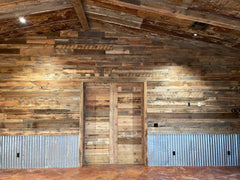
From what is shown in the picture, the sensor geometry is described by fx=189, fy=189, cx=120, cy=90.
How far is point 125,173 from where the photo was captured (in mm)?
4172

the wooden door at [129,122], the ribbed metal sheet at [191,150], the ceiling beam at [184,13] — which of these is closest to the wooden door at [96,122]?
the wooden door at [129,122]

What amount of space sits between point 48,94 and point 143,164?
9.65 ft

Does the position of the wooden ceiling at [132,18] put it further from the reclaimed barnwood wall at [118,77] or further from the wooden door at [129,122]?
the wooden door at [129,122]

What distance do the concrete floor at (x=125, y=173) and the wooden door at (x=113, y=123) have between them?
28 centimetres

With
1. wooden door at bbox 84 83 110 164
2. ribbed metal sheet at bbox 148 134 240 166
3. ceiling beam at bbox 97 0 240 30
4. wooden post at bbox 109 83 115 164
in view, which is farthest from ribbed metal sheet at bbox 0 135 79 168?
ceiling beam at bbox 97 0 240 30

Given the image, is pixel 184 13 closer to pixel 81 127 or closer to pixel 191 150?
pixel 191 150

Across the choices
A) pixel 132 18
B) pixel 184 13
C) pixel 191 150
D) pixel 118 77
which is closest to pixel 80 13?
pixel 132 18

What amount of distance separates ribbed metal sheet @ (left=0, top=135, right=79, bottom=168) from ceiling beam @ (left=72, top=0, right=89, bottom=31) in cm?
272

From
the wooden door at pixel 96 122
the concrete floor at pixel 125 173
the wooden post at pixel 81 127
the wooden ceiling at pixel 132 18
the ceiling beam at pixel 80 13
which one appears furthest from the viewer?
the wooden door at pixel 96 122

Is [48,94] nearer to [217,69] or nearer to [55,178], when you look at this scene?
[55,178]

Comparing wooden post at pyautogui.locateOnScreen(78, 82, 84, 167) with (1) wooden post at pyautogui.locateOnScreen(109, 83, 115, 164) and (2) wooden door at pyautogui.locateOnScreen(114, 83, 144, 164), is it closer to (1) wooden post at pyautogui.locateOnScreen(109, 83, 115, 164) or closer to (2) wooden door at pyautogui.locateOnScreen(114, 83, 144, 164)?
(1) wooden post at pyautogui.locateOnScreen(109, 83, 115, 164)

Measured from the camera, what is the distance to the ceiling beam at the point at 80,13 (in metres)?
3.46

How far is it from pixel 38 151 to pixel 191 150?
372 centimetres

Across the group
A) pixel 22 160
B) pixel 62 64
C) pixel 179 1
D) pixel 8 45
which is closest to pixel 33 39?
pixel 8 45
